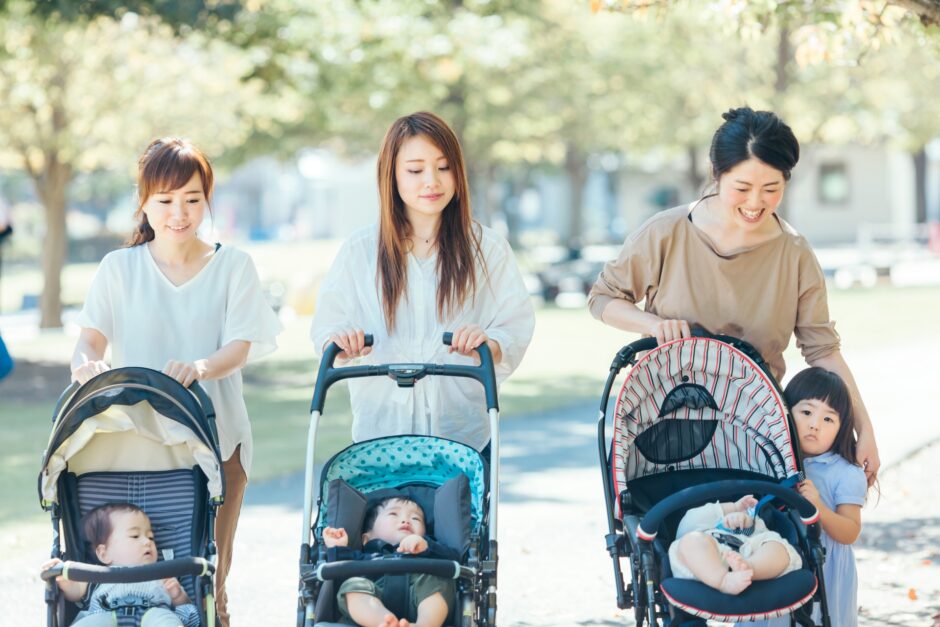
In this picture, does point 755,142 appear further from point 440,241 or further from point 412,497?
point 412,497

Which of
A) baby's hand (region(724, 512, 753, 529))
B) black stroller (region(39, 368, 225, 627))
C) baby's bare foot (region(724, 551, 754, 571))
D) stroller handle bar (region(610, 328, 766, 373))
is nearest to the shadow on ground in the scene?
stroller handle bar (region(610, 328, 766, 373))

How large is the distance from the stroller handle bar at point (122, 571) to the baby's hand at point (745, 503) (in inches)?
67.0

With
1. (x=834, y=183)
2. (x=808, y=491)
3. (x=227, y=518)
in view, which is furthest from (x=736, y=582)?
(x=834, y=183)

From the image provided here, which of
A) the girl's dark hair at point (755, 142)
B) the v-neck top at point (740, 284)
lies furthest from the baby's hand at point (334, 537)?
the girl's dark hair at point (755, 142)

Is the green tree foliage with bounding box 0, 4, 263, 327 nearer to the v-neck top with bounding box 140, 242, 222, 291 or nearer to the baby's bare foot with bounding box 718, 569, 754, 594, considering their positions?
the v-neck top with bounding box 140, 242, 222, 291

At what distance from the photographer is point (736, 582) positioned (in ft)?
12.2

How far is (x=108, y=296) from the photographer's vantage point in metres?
4.37

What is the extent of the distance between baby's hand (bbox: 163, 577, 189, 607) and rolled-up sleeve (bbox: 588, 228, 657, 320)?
5.59ft

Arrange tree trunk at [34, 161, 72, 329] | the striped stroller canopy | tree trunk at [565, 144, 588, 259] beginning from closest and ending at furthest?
the striped stroller canopy → tree trunk at [34, 161, 72, 329] → tree trunk at [565, 144, 588, 259]

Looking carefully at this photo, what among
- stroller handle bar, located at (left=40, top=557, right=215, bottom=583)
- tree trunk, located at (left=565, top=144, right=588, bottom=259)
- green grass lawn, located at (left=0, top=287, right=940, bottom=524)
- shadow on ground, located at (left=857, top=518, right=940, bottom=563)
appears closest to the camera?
stroller handle bar, located at (left=40, top=557, right=215, bottom=583)

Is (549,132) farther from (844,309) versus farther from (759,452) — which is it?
(759,452)

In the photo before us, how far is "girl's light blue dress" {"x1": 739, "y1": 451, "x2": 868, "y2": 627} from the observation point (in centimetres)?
433

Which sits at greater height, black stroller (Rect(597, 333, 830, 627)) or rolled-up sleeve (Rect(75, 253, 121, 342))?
rolled-up sleeve (Rect(75, 253, 121, 342))

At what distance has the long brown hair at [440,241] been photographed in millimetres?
4328
